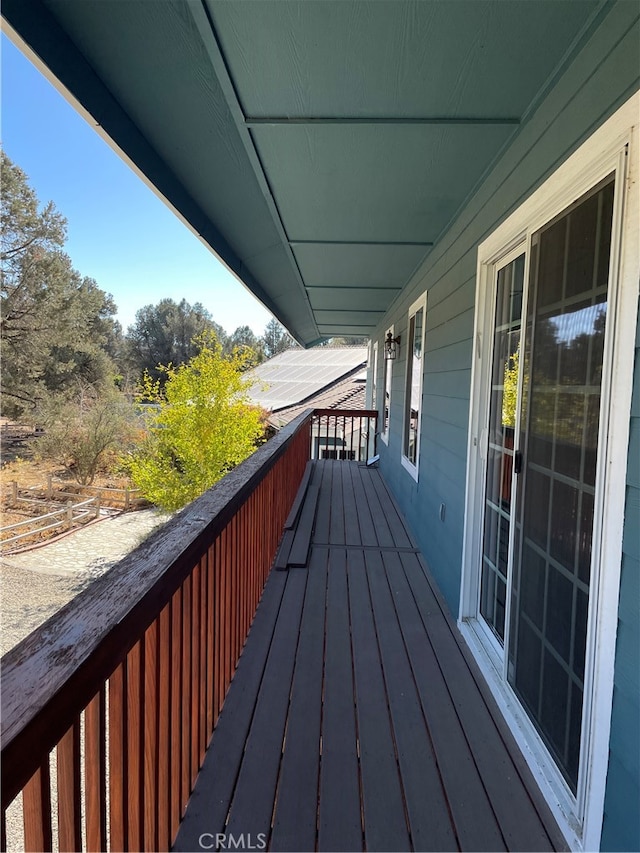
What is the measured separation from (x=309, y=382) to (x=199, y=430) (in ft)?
16.3

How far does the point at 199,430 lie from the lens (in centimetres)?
1281

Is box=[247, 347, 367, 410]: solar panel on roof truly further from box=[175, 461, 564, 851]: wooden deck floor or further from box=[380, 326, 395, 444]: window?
box=[175, 461, 564, 851]: wooden deck floor

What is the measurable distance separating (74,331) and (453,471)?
65.5ft

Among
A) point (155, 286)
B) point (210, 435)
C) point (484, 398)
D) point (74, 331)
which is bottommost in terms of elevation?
point (210, 435)

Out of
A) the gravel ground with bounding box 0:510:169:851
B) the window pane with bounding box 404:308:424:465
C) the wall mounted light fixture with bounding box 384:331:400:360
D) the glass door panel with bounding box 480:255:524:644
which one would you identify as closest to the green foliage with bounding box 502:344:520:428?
the glass door panel with bounding box 480:255:524:644

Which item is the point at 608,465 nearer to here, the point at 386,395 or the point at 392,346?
the point at 392,346

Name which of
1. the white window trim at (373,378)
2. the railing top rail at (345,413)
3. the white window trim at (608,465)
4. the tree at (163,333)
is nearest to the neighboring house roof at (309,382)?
the white window trim at (373,378)

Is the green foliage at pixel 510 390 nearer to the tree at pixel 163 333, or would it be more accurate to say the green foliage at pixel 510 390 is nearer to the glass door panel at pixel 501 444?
the glass door panel at pixel 501 444

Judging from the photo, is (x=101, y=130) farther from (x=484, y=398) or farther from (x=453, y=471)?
(x=453, y=471)

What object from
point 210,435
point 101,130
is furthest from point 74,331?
point 101,130

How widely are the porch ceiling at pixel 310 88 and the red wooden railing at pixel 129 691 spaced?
1.48 metres

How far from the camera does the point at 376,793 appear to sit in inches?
56.1

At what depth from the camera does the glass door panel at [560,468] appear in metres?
1.30

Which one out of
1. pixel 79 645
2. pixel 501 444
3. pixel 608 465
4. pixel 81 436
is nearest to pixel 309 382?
pixel 81 436
